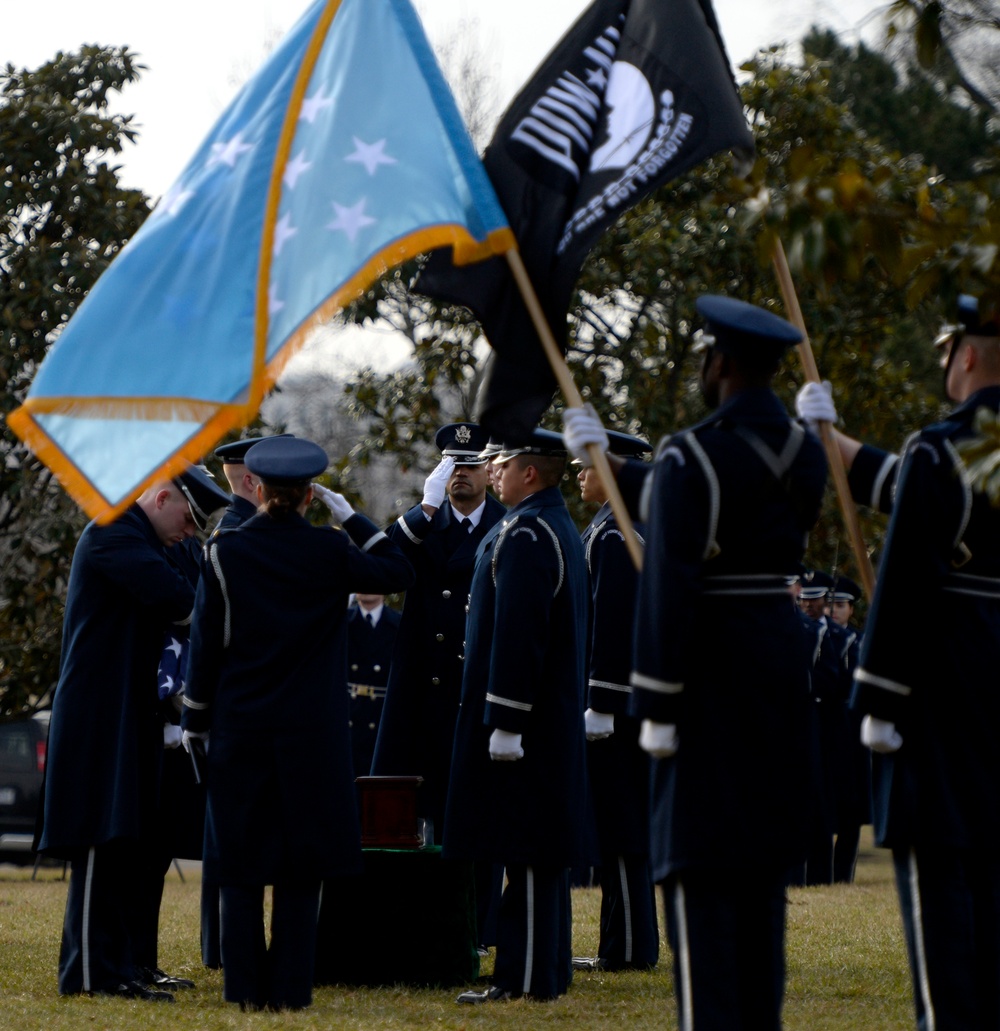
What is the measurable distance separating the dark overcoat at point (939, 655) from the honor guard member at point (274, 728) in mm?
2471

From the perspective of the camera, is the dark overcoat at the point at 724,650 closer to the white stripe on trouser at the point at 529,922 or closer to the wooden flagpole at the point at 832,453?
the wooden flagpole at the point at 832,453

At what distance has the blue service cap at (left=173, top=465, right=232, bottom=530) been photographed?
7316 mm

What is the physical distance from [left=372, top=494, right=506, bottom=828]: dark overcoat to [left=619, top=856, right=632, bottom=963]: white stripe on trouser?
1258 millimetres

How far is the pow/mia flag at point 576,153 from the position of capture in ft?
17.7

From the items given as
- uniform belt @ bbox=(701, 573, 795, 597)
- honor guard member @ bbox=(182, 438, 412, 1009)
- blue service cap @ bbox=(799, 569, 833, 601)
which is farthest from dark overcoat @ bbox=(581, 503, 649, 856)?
blue service cap @ bbox=(799, 569, 833, 601)

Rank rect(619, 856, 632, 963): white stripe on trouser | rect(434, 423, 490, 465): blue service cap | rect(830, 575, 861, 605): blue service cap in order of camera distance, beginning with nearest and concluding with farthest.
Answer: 1. rect(619, 856, 632, 963): white stripe on trouser
2. rect(434, 423, 490, 465): blue service cap
3. rect(830, 575, 861, 605): blue service cap

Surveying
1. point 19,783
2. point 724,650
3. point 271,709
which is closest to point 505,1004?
point 271,709

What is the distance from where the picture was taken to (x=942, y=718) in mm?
4844

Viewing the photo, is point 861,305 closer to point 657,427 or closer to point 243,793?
point 657,427

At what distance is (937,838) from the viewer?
15.6 ft

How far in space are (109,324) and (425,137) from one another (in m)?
Answer: 1.18

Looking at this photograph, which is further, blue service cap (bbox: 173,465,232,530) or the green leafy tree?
the green leafy tree

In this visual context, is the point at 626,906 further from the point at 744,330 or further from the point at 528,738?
the point at 744,330

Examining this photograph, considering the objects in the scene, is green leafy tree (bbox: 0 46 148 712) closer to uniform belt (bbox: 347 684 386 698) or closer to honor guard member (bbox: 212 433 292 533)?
uniform belt (bbox: 347 684 386 698)
